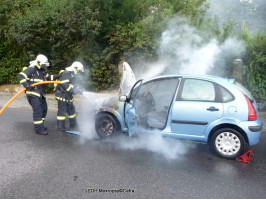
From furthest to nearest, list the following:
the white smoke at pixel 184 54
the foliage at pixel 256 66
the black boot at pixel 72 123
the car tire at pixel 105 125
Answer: the foliage at pixel 256 66 → the white smoke at pixel 184 54 → the black boot at pixel 72 123 → the car tire at pixel 105 125

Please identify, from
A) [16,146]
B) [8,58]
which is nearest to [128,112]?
[16,146]

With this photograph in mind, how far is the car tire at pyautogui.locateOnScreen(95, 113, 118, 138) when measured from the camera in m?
5.35

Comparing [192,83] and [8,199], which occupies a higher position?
[192,83]

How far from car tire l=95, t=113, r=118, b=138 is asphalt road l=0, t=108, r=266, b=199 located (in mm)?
206

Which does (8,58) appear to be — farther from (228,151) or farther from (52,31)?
(228,151)

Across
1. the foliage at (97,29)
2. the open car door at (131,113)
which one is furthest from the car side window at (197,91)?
the foliage at (97,29)

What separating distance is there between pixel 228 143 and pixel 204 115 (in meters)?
0.63

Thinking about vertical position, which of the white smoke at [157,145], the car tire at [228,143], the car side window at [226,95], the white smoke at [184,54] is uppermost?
the white smoke at [184,54]

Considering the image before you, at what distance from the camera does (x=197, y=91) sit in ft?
15.4

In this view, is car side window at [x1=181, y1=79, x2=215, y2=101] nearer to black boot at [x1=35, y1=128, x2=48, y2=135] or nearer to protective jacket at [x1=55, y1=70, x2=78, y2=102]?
protective jacket at [x1=55, y1=70, x2=78, y2=102]

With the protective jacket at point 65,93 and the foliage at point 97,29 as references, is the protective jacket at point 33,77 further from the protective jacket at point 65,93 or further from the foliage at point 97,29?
the foliage at point 97,29

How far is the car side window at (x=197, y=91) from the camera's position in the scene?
4.62 m

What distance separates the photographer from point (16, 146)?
5180mm

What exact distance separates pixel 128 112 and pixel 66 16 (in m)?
6.56
